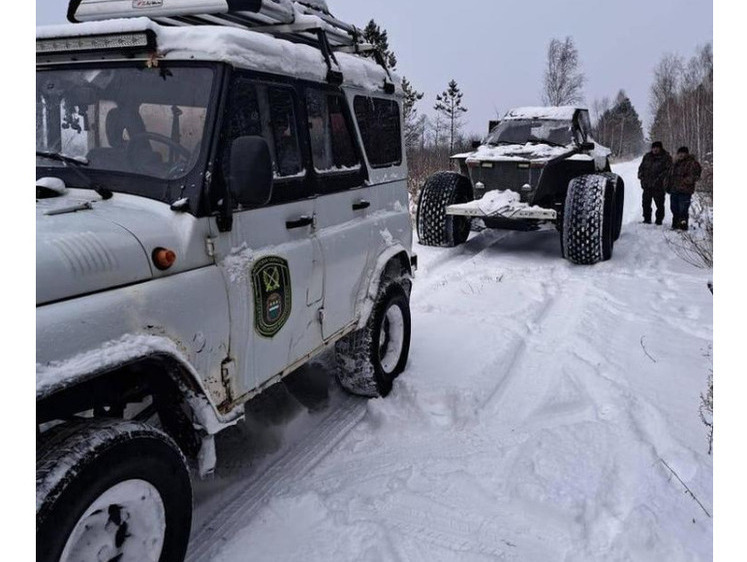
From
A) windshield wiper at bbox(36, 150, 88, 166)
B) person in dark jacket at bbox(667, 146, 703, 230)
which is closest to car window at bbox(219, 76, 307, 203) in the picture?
windshield wiper at bbox(36, 150, 88, 166)

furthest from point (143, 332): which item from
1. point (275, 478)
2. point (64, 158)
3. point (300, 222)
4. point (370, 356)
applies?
point (370, 356)

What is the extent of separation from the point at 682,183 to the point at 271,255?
10.6m

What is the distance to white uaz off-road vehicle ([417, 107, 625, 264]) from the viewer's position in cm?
867

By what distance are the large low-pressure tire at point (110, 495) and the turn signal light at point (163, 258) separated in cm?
61

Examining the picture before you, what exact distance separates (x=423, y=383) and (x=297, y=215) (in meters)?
1.95

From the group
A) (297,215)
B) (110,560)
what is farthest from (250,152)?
(110,560)

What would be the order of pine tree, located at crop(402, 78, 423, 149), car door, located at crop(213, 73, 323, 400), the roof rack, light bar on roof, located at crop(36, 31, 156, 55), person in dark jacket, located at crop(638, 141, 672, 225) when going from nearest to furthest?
light bar on roof, located at crop(36, 31, 156, 55) < car door, located at crop(213, 73, 323, 400) < the roof rack < person in dark jacket, located at crop(638, 141, 672, 225) < pine tree, located at crop(402, 78, 423, 149)

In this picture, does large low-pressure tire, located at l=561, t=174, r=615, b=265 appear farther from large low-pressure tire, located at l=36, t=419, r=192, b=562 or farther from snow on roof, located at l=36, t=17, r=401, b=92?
large low-pressure tire, located at l=36, t=419, r=192, b=562

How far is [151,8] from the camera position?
3.11 metres

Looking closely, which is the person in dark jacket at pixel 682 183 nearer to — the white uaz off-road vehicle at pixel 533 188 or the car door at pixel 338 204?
the white uaz off-road vehicle at pixel 533 188

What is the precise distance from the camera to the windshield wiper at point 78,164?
251 centimetres

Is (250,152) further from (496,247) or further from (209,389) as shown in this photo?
(496,247)

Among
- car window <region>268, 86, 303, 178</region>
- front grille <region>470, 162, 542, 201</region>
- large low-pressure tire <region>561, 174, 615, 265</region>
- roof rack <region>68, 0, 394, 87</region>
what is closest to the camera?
roof rack <region>68, 0, 394, 87</region>

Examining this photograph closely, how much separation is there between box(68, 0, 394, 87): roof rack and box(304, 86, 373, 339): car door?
0.81 feet
